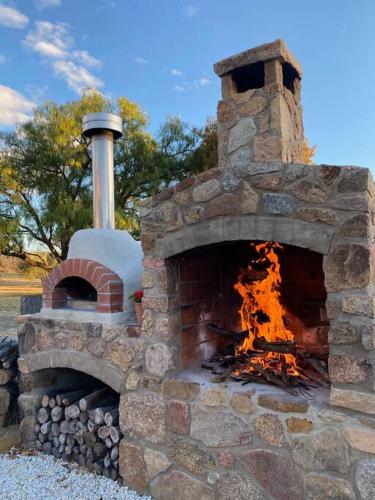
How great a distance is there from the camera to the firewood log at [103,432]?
3.31 metres

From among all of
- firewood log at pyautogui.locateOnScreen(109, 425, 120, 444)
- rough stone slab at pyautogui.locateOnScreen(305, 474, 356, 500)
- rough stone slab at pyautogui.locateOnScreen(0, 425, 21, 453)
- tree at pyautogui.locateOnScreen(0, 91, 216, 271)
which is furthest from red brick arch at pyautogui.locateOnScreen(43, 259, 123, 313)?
tree at pyautogui.locateOnScreen(0, 91, 216, 271)

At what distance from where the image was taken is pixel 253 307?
11.6 feet

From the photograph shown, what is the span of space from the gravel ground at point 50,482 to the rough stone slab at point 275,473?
102 centimetres

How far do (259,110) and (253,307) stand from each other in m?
1.80

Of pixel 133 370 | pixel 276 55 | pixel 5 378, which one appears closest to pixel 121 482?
pixel 133 370

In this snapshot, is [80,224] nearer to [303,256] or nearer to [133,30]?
[133,30]

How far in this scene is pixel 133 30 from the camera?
629cm

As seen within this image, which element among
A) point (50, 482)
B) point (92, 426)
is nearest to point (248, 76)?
point (92, 426)

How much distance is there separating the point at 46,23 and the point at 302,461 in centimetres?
951

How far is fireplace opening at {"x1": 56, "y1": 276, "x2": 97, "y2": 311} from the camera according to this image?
3781 mm

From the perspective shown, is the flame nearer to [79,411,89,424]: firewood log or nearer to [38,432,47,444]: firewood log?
[79,411,89,424]: firewood log

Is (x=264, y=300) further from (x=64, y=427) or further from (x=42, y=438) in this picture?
(x=42, y=438)

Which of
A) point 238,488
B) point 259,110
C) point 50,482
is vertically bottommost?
point 50,482

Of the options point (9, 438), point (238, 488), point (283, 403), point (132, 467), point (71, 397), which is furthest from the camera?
point (9, 438)
